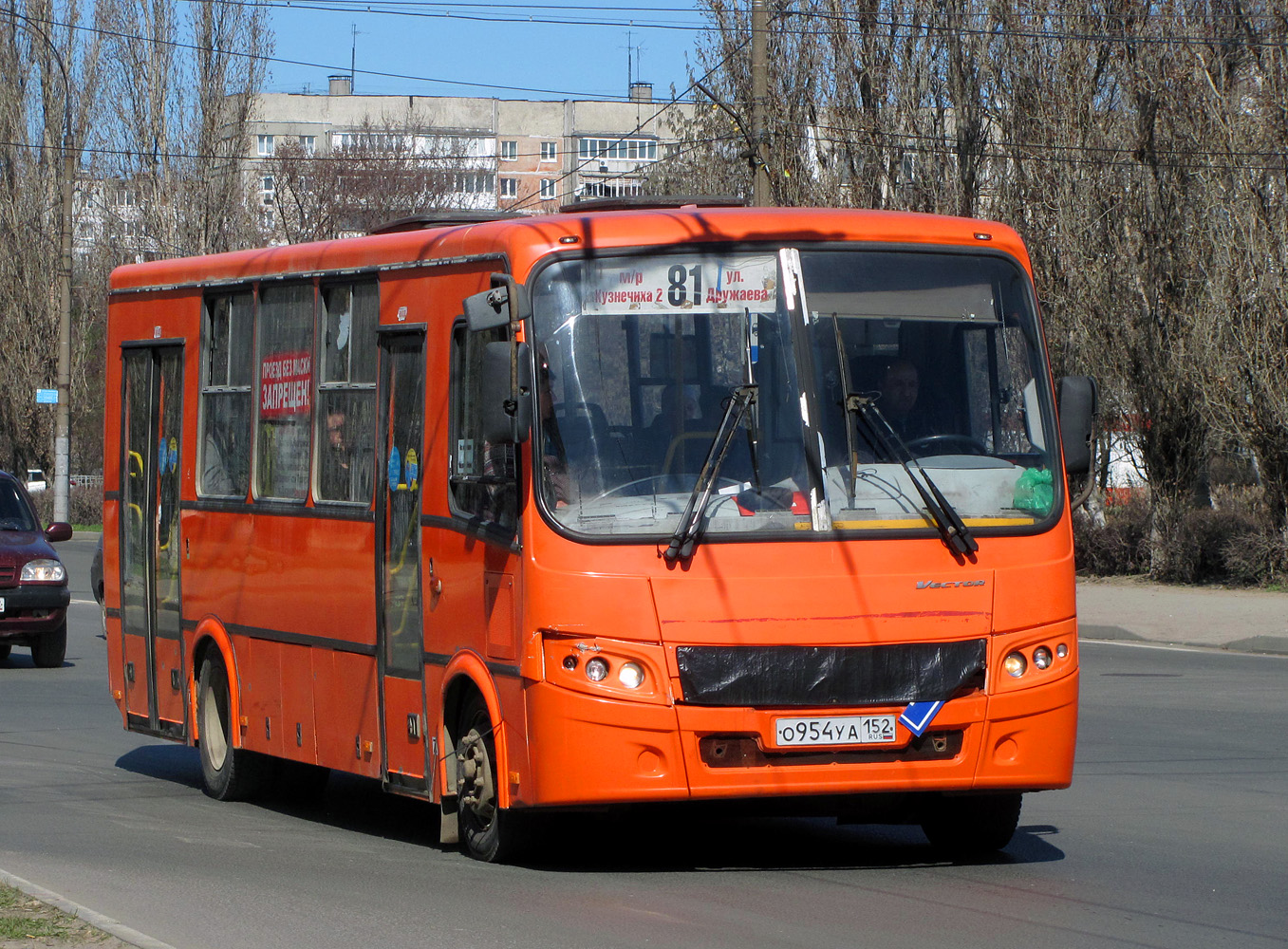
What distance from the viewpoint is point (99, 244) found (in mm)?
57406

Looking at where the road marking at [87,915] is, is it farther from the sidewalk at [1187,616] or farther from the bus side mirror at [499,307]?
the sidewalk at [1187,616]

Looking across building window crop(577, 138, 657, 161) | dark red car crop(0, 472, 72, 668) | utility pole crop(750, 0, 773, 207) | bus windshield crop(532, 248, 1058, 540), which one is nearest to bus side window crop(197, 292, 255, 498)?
bus windshield crop(532, 248, 1058, 540)

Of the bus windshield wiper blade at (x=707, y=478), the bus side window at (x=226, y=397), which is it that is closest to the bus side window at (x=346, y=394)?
the bus side window at (x=226, y=397)

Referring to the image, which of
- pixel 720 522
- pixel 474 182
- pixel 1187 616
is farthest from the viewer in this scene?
pixel 474 182

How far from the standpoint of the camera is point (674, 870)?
315 inches

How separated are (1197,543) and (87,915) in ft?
77.8

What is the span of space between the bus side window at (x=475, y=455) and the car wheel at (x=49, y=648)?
1143cm

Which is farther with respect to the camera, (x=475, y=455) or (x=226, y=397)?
(x=226, y=397)

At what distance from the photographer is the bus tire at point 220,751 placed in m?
10.7

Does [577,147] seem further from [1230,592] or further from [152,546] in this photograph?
[152,546]

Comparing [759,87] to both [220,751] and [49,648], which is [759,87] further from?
[220,751]

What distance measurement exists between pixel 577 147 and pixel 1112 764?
4117 inches

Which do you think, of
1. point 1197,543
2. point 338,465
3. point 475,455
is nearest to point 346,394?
point 338,465

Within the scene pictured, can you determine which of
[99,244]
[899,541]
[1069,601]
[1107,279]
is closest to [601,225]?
[899,541]
